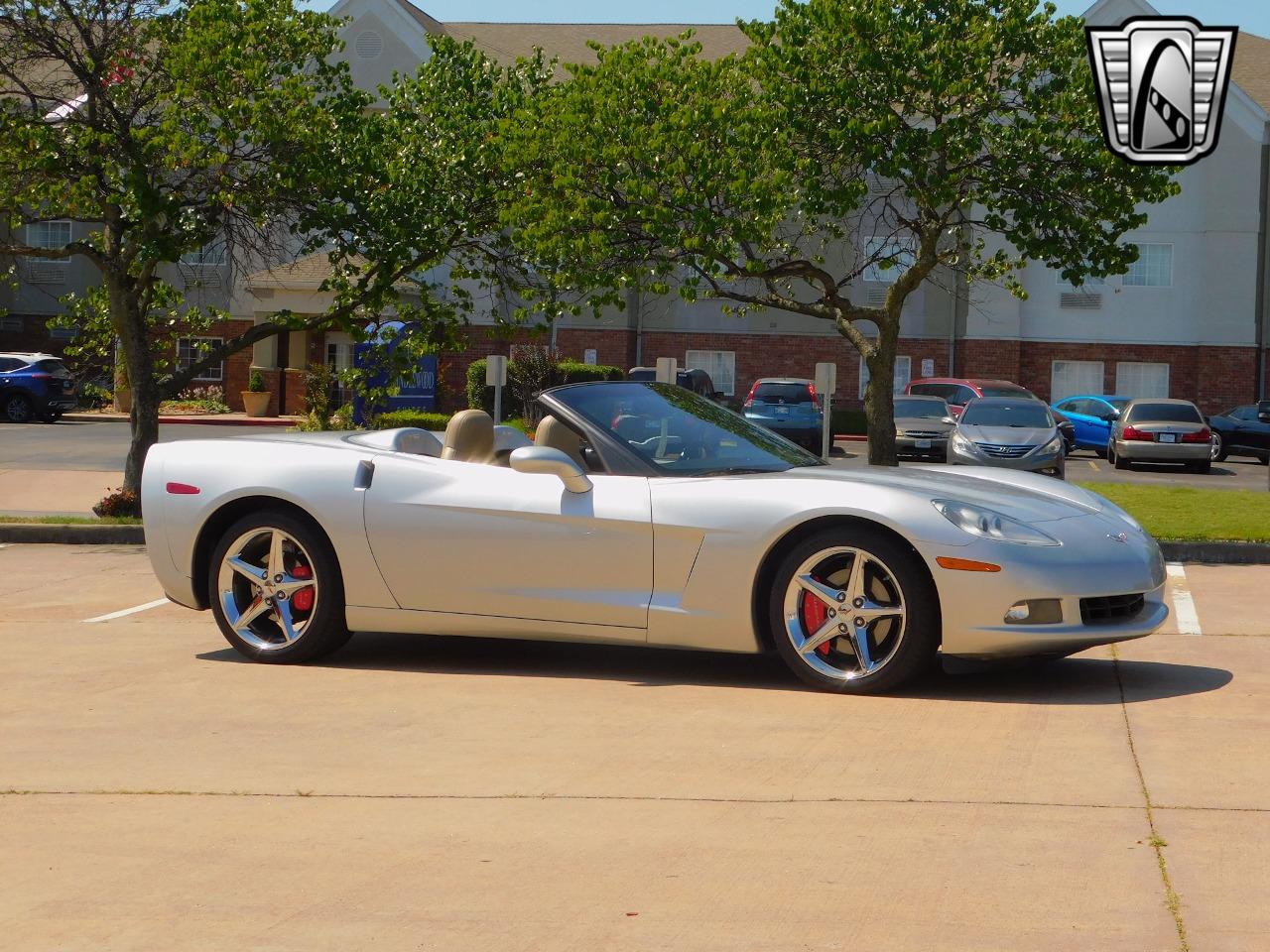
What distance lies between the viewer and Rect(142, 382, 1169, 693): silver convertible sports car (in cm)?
666

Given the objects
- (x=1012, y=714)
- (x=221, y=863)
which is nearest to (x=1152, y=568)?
(x=1012, y=714)

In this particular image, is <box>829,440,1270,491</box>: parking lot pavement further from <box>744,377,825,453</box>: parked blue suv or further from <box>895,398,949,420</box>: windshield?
<box>895,398,949,420</box>: windshield

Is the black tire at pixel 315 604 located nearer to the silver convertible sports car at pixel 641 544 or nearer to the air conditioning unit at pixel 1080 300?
the silver convertible sports car at pixel 641 544

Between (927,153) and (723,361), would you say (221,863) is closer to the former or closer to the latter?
(927,153)

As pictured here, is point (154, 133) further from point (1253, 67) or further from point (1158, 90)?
point (1253, 67)

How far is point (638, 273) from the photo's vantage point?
18406 millimetres

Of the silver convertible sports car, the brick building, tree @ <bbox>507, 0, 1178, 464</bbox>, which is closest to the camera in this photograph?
the silver convertible sports car

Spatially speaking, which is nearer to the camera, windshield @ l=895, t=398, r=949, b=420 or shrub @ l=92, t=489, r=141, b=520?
shrub @ l=92, t=489, r=141, b=520

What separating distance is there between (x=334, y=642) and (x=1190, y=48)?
13.7m

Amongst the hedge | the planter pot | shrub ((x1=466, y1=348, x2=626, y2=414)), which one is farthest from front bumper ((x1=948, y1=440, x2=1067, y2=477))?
the planter pot

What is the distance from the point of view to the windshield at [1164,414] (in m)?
30.8

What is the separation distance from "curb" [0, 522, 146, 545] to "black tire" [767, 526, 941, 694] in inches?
362

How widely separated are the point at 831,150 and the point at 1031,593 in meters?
12.2

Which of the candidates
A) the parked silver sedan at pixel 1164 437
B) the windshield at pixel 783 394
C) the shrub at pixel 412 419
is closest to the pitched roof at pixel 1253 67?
the parked silver sedan at pixel 1164 437
